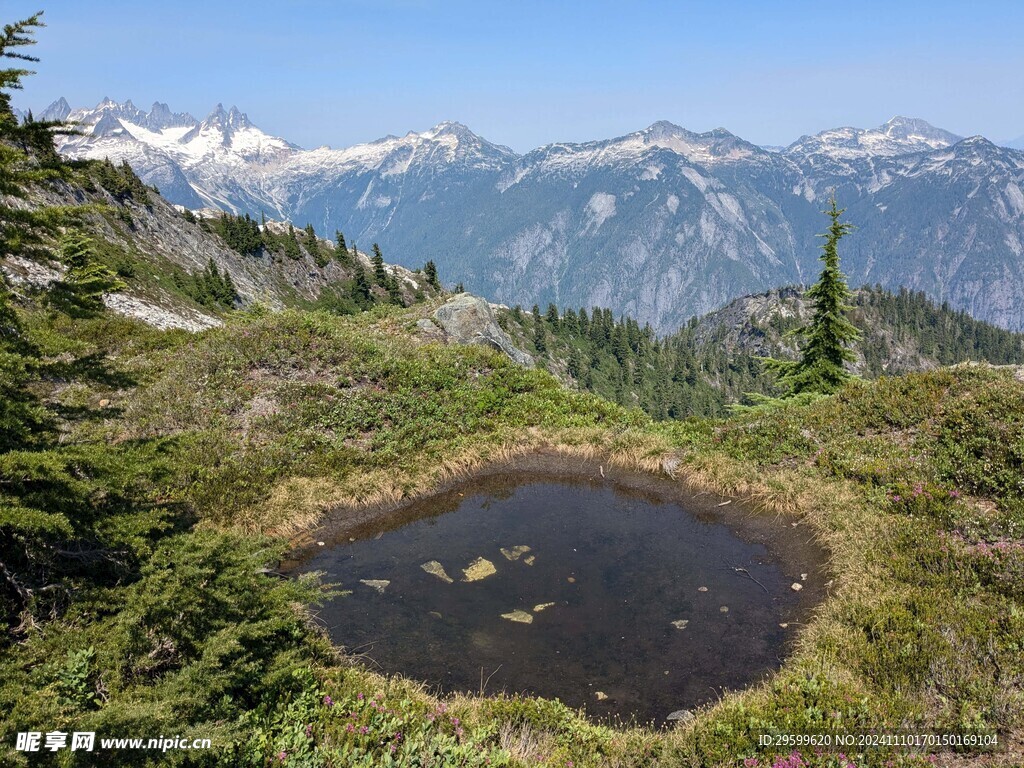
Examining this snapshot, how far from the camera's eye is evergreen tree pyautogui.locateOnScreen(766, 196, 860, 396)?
91.4ft

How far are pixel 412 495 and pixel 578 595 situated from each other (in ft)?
22.6

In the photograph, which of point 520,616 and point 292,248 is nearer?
point 520,616

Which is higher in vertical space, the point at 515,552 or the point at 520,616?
the point at 515,552

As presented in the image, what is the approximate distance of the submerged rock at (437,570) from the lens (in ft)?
43.5

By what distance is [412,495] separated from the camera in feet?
57.6

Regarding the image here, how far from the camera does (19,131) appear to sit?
27.8 feet

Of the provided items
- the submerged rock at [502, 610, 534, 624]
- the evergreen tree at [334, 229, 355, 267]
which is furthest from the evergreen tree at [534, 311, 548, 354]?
the submerged rock at [502, 610, 534, 624]

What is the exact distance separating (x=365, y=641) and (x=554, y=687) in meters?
3.86

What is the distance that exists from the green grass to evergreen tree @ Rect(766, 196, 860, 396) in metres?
8.27

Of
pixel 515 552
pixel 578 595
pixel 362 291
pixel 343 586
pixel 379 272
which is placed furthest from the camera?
pixel 379 272

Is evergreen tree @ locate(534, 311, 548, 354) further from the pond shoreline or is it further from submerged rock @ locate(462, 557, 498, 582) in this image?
submerged rock @ locate(462, 557, 498, 582)

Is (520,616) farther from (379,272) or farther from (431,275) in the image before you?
(431,275)

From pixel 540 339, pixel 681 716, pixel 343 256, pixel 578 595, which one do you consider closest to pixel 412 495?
pixel 578 595

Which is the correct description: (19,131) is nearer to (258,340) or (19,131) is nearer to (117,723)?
(117,723)
